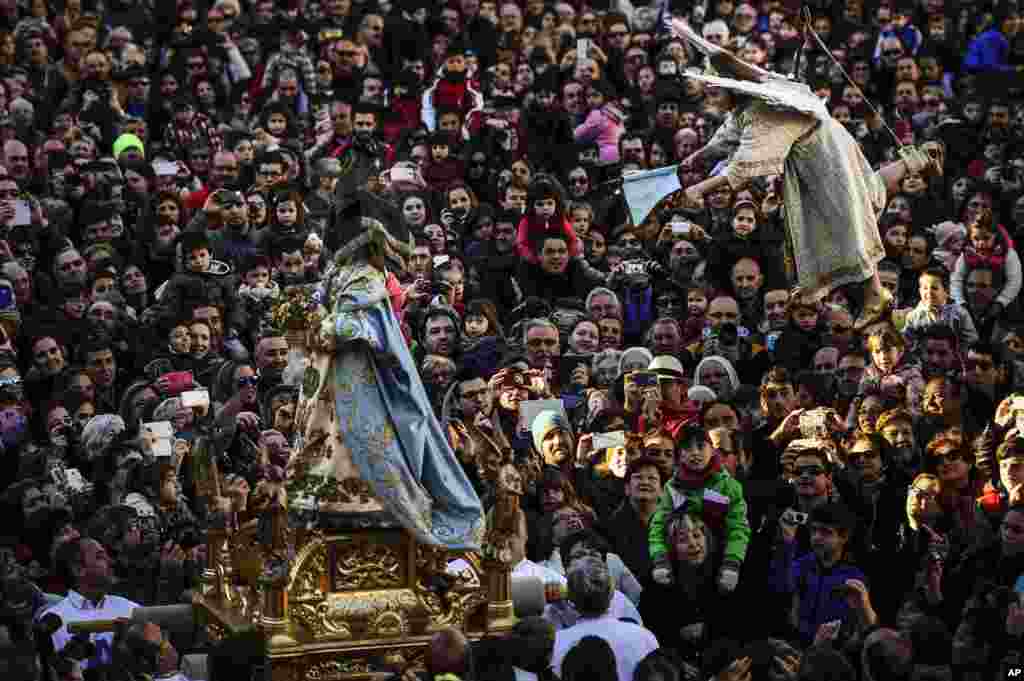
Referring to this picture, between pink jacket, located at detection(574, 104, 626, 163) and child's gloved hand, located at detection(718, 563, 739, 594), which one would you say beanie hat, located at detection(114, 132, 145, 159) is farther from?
child's gloved hand, located at detection(718, 563, 739, 594)

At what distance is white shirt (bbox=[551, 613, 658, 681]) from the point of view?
11.3 metres

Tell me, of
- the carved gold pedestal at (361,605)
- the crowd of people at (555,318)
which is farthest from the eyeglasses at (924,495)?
the carved gold pedestal at (361,605)

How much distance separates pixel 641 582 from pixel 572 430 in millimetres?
2479

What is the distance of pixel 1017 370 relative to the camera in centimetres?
1620

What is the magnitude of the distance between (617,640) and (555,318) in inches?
249

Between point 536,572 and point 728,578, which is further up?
point 536,572

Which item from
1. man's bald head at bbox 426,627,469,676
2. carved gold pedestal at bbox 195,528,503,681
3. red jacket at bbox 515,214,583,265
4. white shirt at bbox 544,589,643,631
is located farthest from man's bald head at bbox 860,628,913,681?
red jacket at bbox 515,214,583,265

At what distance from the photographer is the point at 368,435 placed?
1172 cm

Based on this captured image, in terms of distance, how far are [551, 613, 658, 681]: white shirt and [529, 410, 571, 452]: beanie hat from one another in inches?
128

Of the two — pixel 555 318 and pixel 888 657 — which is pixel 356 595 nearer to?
pixel 888 657

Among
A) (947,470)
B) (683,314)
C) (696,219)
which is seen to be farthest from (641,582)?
(696,219)

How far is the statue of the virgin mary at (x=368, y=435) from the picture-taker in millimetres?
11719

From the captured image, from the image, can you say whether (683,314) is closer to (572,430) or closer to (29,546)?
(572,430)

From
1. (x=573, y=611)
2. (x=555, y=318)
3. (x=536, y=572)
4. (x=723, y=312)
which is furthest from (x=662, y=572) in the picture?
(x=555, y=318)
